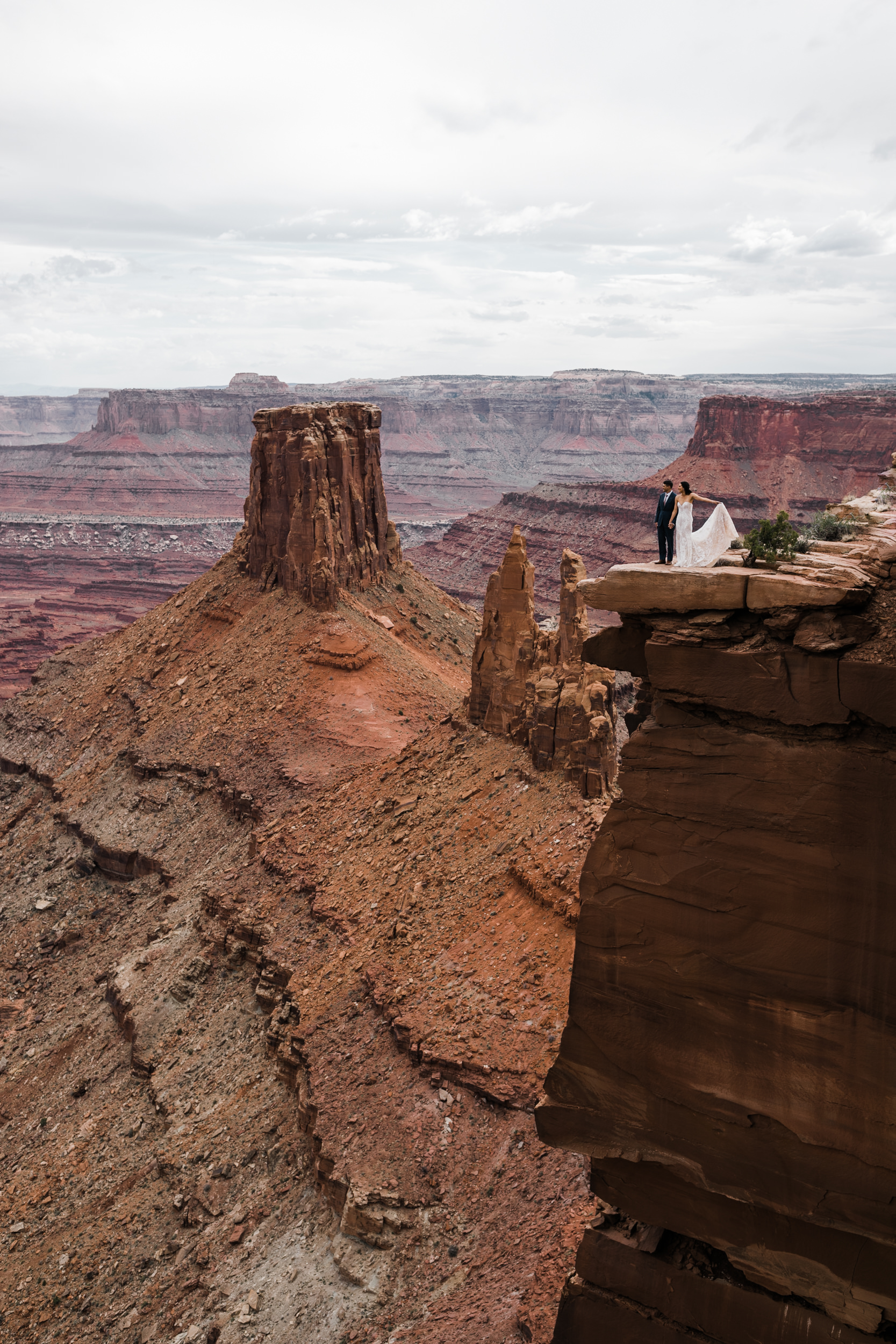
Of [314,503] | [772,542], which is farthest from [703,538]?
[314,503]

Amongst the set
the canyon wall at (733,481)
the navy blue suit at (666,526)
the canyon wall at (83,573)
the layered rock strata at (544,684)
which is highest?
the navy blue suit at (666,526)

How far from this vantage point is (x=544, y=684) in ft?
76.0

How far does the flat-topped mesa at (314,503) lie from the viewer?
A: 47.8m

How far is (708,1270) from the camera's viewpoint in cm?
1036

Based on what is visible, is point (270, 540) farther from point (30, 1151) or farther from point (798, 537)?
point (798, 537)

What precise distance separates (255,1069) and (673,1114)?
46.6 ft

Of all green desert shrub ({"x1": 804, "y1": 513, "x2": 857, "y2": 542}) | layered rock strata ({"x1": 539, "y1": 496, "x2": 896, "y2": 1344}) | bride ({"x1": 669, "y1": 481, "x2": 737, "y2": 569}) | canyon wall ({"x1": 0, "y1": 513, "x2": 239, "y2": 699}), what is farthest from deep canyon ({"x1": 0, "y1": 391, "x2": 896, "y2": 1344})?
canyon wall ({"x1": 0, "y1": 513, "x2": 239, "y2": 699})

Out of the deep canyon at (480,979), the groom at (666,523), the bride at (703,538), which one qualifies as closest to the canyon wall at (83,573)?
the deep canyon at (480,979)

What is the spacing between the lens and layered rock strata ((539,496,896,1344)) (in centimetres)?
906

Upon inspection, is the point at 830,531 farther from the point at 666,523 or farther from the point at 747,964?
the point at 747,964

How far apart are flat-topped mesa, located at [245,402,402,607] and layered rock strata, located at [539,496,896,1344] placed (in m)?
37.1

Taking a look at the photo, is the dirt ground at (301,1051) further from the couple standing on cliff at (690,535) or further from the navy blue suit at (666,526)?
the couple standing on cliff at (690,535)

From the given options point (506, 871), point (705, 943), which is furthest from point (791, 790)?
point (506, 871)

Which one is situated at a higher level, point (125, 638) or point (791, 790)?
point (791, 790)
